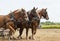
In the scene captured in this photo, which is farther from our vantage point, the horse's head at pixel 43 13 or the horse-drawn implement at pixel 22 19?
the horse's head at pixel 43 13

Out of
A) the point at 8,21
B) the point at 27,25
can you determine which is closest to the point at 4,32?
the point at 27,25

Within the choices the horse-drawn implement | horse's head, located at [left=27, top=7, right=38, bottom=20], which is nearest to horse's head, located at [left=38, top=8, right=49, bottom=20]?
the horse-drawn implement

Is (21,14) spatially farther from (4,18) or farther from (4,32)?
(4,32)

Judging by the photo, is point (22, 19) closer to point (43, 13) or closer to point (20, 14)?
point (20, 14)

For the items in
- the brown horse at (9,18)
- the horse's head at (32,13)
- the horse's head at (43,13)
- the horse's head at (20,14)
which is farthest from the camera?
the horse's head at (43,13)

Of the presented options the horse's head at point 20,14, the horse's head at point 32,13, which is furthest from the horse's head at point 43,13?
the horse's head at point 20,14

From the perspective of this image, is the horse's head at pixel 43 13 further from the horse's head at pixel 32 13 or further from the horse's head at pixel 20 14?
the horse's head at pixel 20 14

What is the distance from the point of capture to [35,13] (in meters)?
17.2

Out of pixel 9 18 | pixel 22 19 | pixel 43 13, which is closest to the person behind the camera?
pixel 9 18

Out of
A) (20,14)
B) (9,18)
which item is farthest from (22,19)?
(9,18)

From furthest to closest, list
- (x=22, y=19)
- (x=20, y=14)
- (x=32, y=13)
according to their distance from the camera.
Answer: (x=32, y=13) → (x=22, y=19) → (x=20, y=14)

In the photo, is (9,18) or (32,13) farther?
(32,13)

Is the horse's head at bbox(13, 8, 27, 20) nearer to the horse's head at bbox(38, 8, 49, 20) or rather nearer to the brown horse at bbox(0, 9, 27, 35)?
the brown horse at bbox(0, 9, 27, 35)

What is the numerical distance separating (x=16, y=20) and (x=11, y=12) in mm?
546
